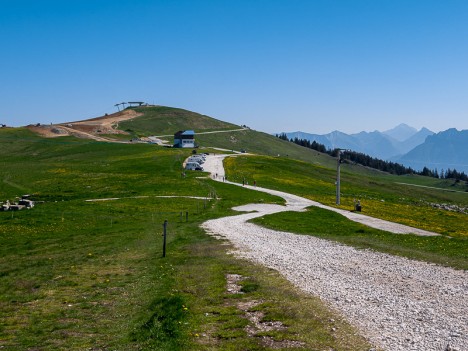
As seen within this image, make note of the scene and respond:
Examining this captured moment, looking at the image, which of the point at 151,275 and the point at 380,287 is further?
the point at 151,275

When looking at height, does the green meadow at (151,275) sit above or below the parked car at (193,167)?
below

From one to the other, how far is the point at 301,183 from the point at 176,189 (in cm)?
3479

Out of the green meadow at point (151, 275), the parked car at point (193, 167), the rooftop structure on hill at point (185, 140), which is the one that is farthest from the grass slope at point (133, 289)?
the rooftop structure on hill at point (185, 140)

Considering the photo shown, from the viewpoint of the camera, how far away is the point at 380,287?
20.7m

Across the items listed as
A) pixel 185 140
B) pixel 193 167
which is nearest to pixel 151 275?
pixel 193 167

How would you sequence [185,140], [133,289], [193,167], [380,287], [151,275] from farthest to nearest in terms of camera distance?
[185,140], [193,167], [151,275], [133,289], [380,287]

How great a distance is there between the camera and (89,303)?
19.4 meters

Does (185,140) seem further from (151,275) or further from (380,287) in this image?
(380,287)

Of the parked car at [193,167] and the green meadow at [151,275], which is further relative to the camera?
the parked car at [193,167]

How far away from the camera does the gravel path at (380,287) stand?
569 inches

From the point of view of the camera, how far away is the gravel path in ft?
47.4

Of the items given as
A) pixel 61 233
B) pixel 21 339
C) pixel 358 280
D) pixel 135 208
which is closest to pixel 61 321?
pixel 21 339

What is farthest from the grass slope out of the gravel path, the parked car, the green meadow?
the parked car

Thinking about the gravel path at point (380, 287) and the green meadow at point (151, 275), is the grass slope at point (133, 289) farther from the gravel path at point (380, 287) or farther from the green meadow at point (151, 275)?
the gravel path at point (380, 287)
